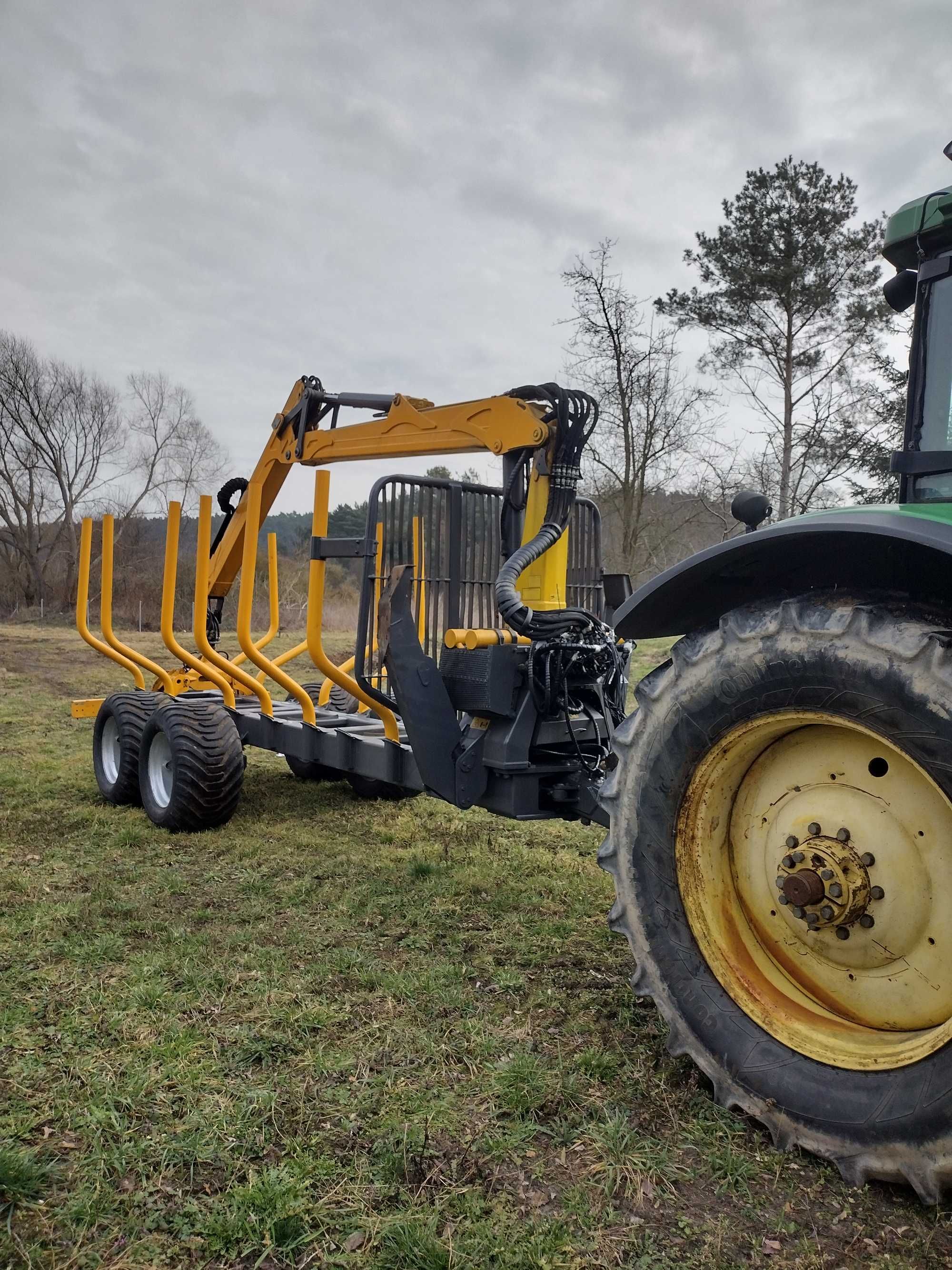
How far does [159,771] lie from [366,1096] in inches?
146

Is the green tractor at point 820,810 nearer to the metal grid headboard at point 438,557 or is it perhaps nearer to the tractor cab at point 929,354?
the tractor cab at point 929,354

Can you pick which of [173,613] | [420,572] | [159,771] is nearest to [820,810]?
[420,572]

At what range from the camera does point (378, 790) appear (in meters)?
6.20

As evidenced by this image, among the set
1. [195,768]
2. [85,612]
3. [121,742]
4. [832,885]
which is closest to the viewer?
[832,885]

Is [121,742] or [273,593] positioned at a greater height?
[273,593]

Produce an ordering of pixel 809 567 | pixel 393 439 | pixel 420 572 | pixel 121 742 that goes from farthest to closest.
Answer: pixel 121 742, pixel 393 439, pixel 420 572, pixel 809 567

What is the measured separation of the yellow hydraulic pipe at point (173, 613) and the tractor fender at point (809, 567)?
400cm

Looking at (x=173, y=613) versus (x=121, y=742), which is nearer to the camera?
(x=121, y=742)

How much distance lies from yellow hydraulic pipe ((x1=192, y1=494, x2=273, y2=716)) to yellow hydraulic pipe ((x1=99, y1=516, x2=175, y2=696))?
1.44 feet

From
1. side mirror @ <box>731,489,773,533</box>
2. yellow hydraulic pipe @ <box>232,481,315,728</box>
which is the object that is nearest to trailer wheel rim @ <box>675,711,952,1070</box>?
side mirror @ <box>731,489,773,533</box>

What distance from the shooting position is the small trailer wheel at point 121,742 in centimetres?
583

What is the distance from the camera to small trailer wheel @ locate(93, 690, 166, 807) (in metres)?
5.83

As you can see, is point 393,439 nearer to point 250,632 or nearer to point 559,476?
point 559,476

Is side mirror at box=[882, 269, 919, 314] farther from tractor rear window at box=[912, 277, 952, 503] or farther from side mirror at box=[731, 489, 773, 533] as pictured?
side mirror at box=[731, 489, 773, 533]
